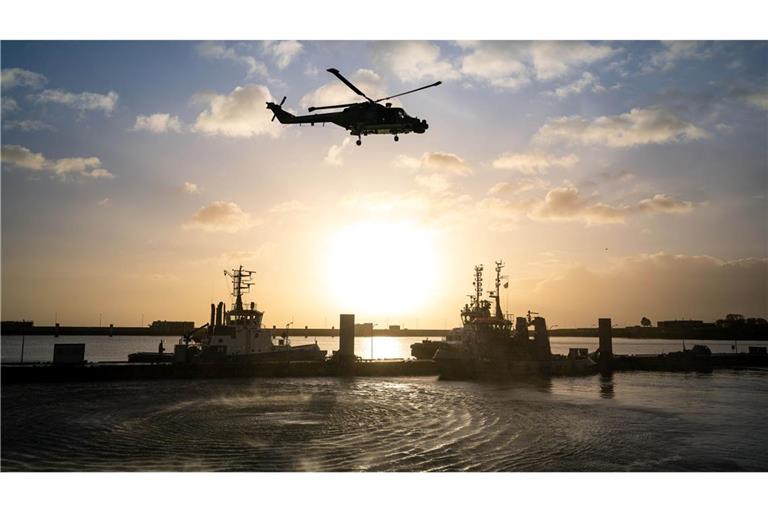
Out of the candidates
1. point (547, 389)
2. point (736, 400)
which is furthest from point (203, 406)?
→ point (736, 400)

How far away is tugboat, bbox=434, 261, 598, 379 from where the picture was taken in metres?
49.5

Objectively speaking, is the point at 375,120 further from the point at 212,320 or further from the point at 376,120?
the point at 212,320

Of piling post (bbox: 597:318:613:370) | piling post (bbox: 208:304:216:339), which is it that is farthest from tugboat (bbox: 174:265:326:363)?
piling post (bbox: 597:318:613:370)

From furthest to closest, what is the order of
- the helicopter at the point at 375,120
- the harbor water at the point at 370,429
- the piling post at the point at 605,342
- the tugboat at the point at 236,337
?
1. the piling post at the point at 605,342
2. the tugboat at the point at 236,337
3. the helicopter at the point at 375,120
4. the harbor water at the point at 370,429

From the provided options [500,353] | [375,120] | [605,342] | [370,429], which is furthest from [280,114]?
[605,342]

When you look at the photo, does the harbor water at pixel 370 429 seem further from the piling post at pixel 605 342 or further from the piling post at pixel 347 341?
the piling post at pixel 605 342

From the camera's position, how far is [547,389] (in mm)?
39656

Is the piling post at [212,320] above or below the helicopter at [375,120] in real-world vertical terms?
below

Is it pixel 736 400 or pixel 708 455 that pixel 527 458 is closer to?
pixel 708 455

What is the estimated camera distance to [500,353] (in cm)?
5147

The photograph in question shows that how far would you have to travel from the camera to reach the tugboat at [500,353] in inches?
1949

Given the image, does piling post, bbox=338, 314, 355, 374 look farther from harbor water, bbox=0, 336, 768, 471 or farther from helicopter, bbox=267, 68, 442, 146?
helicopter, bbox=267, 68, 442, 146

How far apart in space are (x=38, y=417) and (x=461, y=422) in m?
19.4

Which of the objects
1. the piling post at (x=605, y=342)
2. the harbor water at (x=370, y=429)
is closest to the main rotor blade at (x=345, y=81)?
the harbor water at (x=370, y=429)
